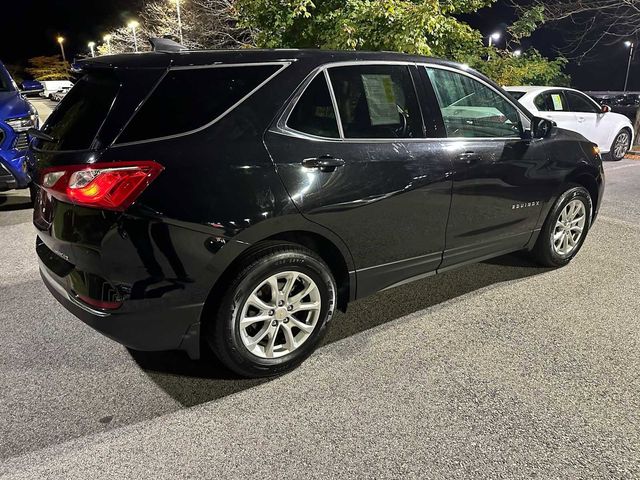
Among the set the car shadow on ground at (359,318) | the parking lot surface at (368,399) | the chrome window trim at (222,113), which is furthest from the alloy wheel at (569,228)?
the chrome window trim at (222,113)

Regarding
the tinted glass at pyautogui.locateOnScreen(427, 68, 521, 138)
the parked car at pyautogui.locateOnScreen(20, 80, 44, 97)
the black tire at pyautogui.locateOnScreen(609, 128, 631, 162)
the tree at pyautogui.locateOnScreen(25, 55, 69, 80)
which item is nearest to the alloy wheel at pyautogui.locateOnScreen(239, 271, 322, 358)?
the tinted glass at pyautogui.locateOnScreen(427, 68, 521, 138)

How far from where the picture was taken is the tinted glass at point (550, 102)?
9.31 meters

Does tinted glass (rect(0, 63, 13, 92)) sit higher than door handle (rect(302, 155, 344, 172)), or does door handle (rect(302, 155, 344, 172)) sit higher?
door handle (rect(302, 155, 344, 172))

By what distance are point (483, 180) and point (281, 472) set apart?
2.37 metres

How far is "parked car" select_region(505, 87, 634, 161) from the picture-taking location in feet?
30.3

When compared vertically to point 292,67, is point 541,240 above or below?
below

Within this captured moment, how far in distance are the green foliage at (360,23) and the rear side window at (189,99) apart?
5594 mm

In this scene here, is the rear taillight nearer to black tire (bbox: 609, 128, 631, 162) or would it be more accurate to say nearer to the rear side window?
the rear side window

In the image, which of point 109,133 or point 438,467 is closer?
point 438,467

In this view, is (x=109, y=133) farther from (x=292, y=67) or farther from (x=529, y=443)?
(x=529, y=443)

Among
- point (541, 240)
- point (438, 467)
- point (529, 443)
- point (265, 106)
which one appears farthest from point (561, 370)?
point (265, 106)

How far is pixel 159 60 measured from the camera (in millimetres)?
2617

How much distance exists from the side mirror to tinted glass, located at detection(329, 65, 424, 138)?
1.16 metres

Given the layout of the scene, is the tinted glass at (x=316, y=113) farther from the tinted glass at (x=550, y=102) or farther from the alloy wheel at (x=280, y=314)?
the tinted glass at (x=550, y=102)
